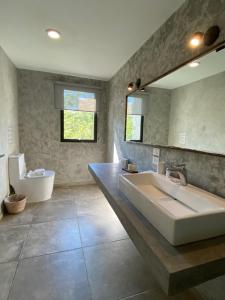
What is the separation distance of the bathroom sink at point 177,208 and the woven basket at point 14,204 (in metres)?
1.91

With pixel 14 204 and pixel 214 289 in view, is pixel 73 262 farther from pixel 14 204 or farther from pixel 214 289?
pixel 14 204

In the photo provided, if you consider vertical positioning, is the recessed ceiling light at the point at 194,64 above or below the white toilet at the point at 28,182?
above

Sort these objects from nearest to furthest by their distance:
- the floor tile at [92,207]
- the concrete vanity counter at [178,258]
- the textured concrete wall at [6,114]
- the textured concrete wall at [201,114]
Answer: the concrete vanity counter at [178,258] < the textured concrete wall at [201,114] < the textured concrete wall at [6,114] < the floor tile at [92,207]

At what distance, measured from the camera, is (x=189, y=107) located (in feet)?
4.30

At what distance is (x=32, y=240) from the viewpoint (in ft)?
5.90

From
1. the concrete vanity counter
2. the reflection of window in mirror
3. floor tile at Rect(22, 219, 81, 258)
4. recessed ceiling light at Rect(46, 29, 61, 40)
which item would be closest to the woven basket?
floor tile at Rect(22, 219, 81, 258)

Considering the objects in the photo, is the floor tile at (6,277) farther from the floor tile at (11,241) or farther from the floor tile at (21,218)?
the floor tile at (21,218)

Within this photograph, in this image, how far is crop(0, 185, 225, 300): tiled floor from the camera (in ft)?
4.00

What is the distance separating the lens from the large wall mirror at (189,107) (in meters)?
1.07

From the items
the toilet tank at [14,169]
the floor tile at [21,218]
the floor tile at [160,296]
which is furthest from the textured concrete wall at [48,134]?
the floor tile at [160,296]

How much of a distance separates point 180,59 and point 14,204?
2725 mm

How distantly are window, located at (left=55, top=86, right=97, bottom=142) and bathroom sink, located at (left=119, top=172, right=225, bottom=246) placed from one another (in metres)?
2.33

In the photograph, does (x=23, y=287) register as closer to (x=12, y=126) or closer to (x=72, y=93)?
(x=12, y=126)

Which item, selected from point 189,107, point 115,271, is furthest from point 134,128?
point 115,271
